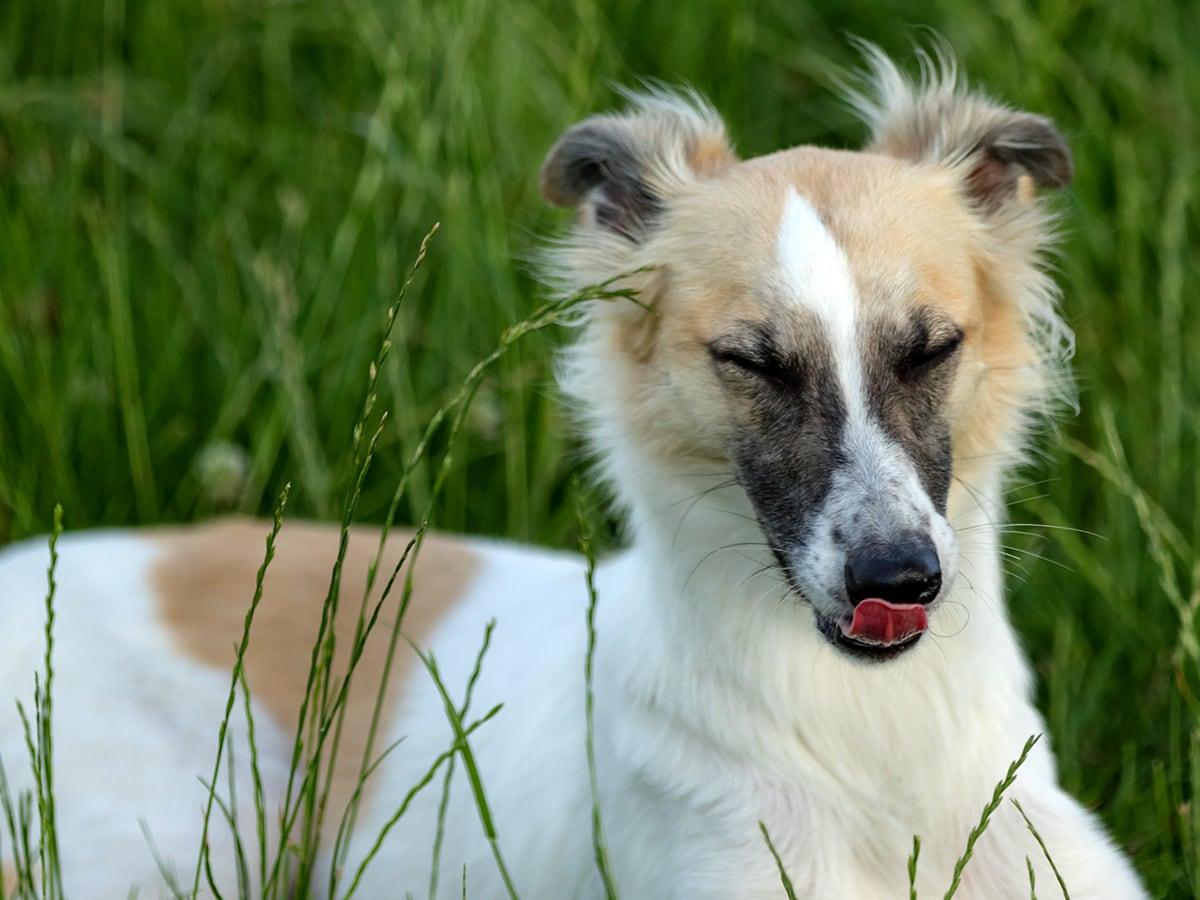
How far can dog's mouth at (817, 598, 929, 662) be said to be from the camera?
2.54m

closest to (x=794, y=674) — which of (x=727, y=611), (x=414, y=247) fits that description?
(x=727, y=611)

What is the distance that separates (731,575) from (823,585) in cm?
33

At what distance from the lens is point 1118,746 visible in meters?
3.64

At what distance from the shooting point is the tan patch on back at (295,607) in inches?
136

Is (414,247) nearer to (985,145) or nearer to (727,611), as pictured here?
(985,145)

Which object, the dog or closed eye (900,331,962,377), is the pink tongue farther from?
closed eye (900,331,962,377)

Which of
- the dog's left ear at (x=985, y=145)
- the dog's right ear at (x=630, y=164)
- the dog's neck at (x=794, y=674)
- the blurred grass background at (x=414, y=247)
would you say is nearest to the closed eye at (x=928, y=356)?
the dog's neck at (x=794, y=674)

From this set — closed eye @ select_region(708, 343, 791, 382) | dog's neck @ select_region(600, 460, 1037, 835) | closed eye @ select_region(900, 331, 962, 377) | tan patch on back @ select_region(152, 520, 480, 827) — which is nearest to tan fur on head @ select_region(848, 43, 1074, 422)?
closed eye @ select_region(900, 331, 962, 377)

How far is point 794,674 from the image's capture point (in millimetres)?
2828

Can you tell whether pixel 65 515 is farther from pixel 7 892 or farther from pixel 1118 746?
pixel 1118 746

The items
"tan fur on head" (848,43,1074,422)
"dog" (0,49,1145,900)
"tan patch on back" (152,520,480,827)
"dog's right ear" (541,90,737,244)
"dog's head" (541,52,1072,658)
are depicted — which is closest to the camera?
"dog's head" (541,52,1072,658)

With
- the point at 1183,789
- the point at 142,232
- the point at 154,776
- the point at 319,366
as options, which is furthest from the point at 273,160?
the point at 1183,789

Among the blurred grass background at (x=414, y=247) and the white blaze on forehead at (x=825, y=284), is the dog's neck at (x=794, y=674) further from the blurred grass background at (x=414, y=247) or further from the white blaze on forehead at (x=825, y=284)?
the blurred grass background at (x=414, y=247)

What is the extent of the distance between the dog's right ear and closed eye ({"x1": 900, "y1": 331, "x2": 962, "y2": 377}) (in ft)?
2.34
